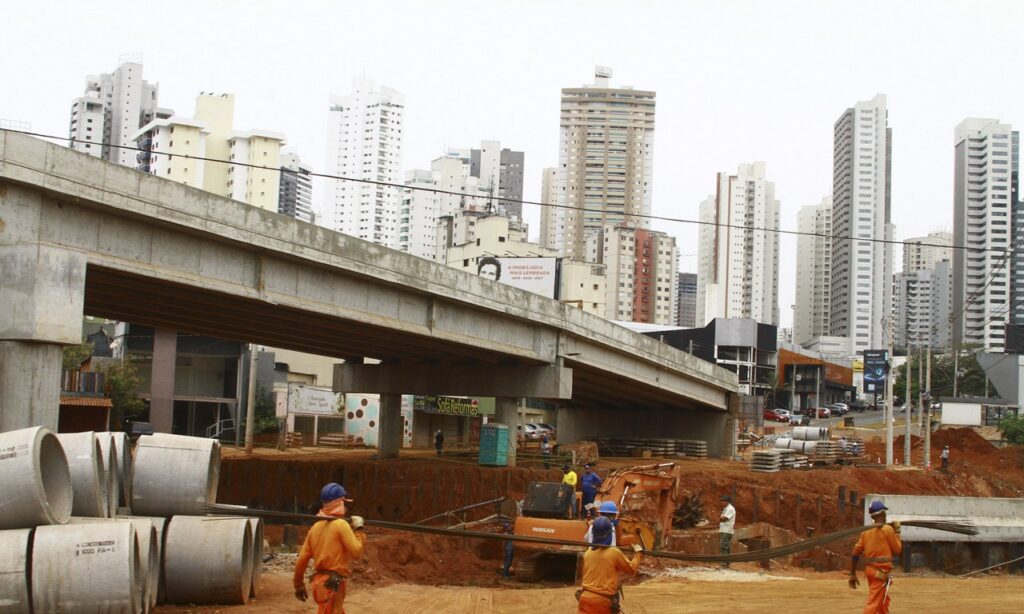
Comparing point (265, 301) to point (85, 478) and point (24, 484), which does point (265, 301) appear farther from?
point (24, 484)

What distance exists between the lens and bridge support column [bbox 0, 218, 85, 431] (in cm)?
1803

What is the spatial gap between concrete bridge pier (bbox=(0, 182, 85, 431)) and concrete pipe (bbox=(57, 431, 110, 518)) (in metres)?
7.44

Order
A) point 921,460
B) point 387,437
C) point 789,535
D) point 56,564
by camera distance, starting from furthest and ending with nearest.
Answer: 1. point 921,460
2. point 387,437
3. point 789,535
4. point 56,564

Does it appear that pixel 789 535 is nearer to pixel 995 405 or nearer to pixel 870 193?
pixel 995 405

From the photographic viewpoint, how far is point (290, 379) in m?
65.1

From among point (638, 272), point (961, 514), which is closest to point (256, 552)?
point (961, 514)

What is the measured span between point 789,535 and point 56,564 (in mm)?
20920

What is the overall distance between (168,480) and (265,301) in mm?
11400

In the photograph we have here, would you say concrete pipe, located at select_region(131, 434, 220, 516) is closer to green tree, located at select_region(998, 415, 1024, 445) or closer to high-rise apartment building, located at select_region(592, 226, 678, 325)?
green tree, located at select_region(998, 415, 1024, 445)

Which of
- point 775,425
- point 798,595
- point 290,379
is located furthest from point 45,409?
point 775,425

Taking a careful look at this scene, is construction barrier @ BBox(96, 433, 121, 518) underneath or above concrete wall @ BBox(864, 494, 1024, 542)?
above

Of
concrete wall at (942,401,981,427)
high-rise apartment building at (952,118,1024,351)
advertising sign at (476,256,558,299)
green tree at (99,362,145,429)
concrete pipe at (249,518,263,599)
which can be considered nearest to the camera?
concrete pipe at (249,518,263,599)

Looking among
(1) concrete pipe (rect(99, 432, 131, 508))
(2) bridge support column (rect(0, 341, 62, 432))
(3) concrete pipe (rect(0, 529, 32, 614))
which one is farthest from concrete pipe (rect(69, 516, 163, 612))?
(2) bridge support column (rect(0, 341, 62, 432))

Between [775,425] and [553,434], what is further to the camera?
[775,425]
